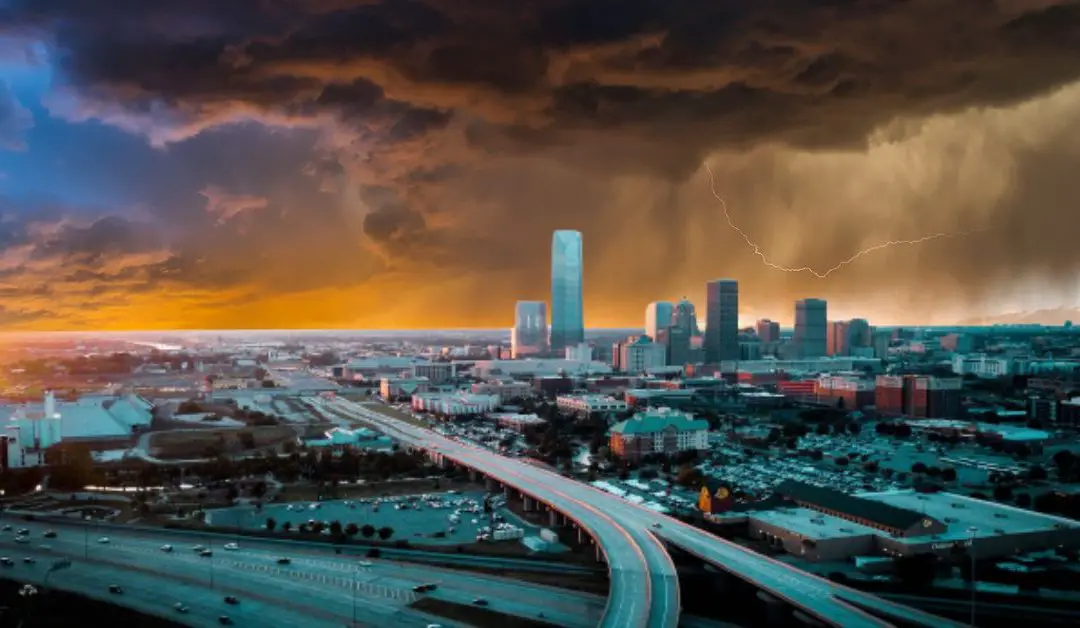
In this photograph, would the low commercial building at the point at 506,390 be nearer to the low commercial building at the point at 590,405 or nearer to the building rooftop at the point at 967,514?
the low commercial building at the point at 590,405

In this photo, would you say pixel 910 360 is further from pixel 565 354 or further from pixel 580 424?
pixel 580 424

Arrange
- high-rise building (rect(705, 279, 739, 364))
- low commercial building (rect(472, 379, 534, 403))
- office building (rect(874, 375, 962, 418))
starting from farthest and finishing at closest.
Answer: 1. high-rise building (rect(705, 279, 739, 364))
2. low commercial building (rect(472, 379, 534, 403))
3. office building (rect(874, 375, 962, 418))

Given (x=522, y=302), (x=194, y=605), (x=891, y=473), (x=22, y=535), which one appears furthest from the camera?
(x=522, y=302)

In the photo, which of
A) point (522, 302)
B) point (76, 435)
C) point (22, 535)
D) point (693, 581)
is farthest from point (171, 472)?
point (522, 302)

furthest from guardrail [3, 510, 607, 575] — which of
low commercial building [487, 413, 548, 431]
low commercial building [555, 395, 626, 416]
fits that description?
low commercial building [555, 395, 626, 416]

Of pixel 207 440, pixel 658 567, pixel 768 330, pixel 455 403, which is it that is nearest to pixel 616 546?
pixel 658 567

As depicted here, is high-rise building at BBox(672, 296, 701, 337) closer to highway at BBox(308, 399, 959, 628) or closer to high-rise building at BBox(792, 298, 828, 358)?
high-rise building at BBox(792, 298, 828, 358)
